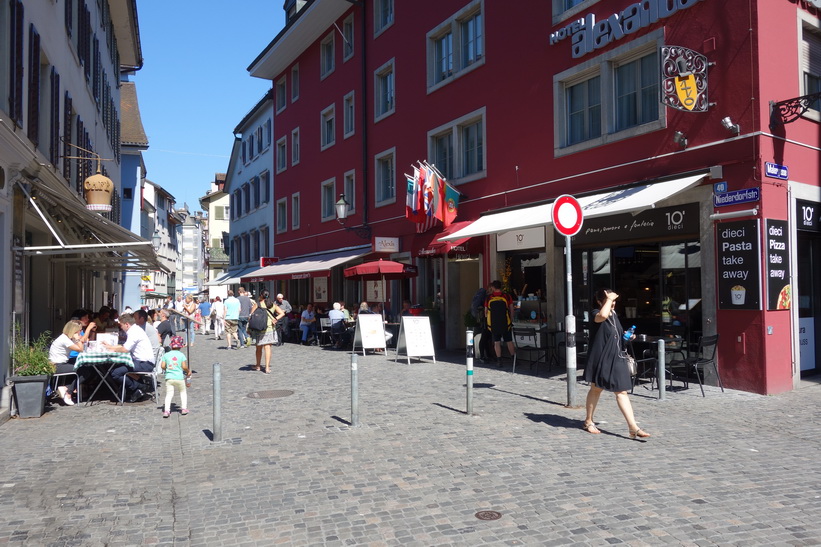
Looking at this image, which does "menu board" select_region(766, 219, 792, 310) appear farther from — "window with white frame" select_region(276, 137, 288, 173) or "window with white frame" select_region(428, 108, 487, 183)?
"window with white frame" select_region(276, 137, 288, 173)

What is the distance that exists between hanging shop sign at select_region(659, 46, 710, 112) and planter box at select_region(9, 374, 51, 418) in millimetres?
10107

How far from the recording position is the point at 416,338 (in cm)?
1505

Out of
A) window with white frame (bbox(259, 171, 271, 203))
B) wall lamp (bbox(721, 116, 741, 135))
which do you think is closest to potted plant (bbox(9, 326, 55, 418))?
wall lamp (bbox(721, 116, 741, 135))

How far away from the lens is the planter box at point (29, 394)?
897 cm

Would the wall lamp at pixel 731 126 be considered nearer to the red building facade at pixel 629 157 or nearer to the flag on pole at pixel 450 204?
the red building facade at pixel 629 157

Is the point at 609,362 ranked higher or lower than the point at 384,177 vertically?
lower

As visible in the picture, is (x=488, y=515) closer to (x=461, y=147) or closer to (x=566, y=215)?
(x=566, y=215)

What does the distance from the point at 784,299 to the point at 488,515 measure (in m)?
7.61

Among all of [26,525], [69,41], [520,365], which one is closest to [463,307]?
[520,365]

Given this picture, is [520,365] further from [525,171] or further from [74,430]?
[74,430]

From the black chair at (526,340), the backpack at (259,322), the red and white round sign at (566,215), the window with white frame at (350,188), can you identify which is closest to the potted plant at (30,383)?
the backpack at (259,322)

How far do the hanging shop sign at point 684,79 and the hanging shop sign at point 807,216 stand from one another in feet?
7.31

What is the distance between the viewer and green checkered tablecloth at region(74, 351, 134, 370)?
32.5ft

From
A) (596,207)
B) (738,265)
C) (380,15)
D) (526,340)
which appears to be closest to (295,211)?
(380,15)
